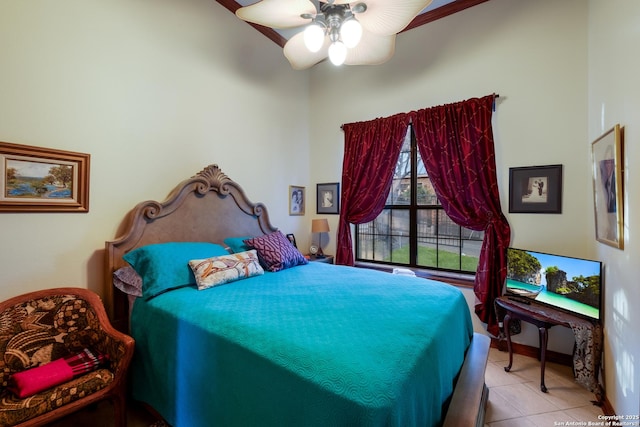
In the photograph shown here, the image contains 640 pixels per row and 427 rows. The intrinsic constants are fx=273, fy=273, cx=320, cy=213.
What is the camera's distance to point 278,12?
6.13ft

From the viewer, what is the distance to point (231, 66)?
119 inches

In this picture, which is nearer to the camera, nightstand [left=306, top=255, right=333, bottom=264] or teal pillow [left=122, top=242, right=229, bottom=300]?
teal pillow [left=122, top=242, right=229, bottom=300]

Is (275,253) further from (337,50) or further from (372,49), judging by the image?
(372,49)

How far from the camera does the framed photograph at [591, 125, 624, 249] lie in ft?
5.51

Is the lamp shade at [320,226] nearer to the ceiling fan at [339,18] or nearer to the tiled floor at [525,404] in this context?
the ceiling fan at [339,18]

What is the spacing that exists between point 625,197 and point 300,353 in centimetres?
209

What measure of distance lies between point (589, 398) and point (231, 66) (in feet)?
14.2

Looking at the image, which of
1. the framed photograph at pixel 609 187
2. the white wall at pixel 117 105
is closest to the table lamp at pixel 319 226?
the white wall at pixel 117 105

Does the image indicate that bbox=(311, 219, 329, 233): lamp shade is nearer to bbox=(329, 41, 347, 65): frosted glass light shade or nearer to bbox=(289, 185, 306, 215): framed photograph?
bbox=(289, 185, 306, 215): framed photograph

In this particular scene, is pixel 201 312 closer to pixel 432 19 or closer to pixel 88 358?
pixel 88 358

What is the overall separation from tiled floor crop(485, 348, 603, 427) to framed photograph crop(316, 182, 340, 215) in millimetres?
2423

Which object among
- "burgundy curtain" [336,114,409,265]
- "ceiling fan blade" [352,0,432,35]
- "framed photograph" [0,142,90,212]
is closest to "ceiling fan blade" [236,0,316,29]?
"ceiling fan blade" [352,0,432,35]

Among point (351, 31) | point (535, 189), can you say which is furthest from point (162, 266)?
point (535, 189)

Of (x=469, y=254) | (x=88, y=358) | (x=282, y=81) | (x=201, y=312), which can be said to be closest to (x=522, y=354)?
(x=469, y=254)
